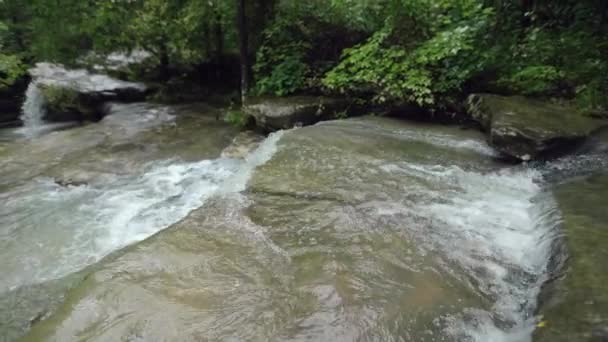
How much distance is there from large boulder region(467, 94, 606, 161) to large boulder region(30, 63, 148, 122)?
32.6ft

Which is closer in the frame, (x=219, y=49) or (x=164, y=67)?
(x=219, y=49)

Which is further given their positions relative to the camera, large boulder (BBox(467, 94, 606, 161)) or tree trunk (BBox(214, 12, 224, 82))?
tree trunk (BBox(214, 12, 224, 82))

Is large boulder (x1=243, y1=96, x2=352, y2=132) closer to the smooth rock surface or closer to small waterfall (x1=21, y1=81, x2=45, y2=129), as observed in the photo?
the smooth rock surface

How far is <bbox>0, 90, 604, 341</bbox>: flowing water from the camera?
8.66 feet

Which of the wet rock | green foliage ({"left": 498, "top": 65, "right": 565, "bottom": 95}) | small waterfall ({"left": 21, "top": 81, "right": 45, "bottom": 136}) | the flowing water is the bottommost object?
small waterfall ({"left": 21, "top": 81, "right": 45, "bottom": 136})

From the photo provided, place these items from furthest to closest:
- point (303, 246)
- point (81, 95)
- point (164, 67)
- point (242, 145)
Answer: point (164, 67), point (81, 95), point (242, 145), point (303, 246)

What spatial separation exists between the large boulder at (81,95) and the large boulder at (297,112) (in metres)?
5.78

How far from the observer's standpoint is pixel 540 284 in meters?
2.94

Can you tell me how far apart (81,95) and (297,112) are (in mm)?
7298

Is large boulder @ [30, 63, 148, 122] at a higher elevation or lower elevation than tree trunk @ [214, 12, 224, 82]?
lower

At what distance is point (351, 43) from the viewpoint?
9.25 meters

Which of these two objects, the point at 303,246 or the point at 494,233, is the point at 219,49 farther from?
the point at 494,233

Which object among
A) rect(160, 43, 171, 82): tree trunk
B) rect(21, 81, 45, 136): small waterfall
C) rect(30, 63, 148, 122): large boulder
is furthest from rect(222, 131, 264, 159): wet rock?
rect(21, 81, 45, 136): small waterfall

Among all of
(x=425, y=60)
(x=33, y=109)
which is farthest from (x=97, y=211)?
(x=33, y=109)
